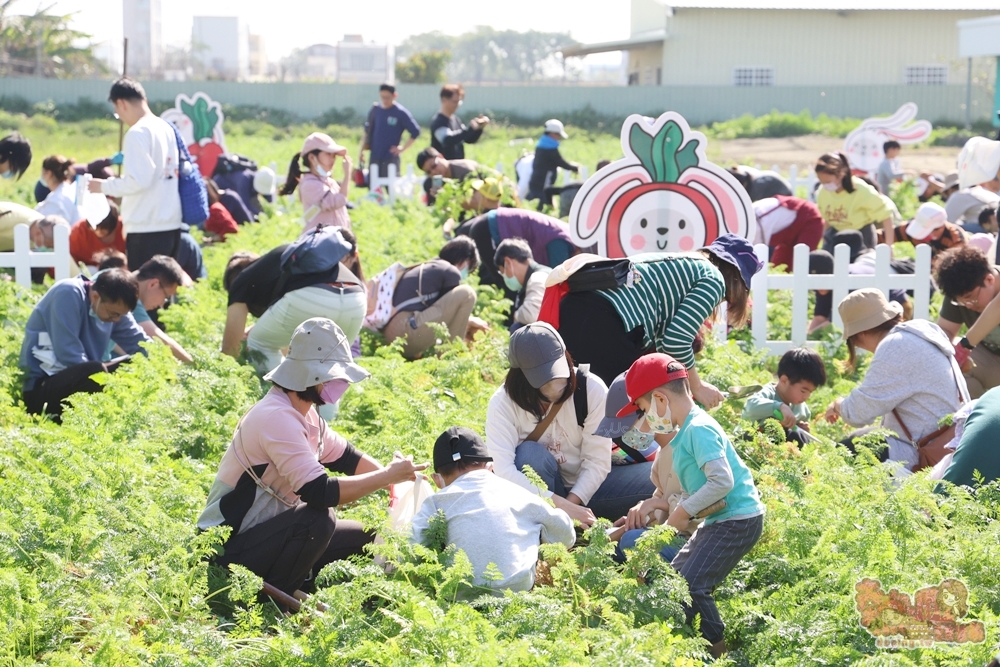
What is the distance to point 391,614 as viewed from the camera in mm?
3863

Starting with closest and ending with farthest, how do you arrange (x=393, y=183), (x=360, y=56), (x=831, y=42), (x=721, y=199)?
(x=721, y=199) < (x=393, y=183) < (x=831, y=42) < (x=360, y=56)

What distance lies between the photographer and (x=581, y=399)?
5.43 m

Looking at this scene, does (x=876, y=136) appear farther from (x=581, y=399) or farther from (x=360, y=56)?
(x=360, y=56)

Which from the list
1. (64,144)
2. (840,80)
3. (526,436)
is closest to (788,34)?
(840,80)

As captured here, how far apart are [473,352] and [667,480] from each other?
11.0 feet

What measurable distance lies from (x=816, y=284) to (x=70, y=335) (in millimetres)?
5568

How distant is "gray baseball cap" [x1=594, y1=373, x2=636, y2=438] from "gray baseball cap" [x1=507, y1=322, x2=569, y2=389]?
10.4 inches

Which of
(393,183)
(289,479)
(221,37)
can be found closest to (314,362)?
(289,479)

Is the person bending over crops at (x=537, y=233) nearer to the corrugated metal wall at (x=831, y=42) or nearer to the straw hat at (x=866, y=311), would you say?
the straw hat at (x=866, y=311)

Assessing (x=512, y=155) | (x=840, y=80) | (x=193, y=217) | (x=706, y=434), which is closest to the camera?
(x=706, y=434)

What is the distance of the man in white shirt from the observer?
8961 mm

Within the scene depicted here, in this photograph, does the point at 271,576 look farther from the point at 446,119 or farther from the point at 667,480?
the point at 446,119

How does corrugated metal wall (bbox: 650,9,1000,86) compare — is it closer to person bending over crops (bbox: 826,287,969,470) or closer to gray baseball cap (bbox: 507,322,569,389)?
person bending over crops (bbox: 826,287,969,470)

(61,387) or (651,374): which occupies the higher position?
(651,374)
